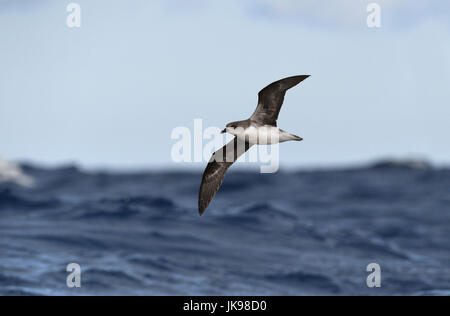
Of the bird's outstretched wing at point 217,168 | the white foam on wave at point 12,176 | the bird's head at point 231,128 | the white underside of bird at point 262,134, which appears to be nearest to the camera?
the white underside of bird at point 262,134

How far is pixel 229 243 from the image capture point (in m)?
29.7

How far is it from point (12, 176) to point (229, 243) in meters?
A: 29.9

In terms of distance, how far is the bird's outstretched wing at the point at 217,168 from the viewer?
14.7m

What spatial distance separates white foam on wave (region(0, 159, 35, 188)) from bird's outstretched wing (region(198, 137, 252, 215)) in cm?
3726

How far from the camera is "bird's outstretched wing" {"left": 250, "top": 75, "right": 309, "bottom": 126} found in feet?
41.0

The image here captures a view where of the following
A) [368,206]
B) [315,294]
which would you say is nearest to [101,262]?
[315,294]

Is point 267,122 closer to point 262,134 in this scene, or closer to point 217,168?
point 262,134

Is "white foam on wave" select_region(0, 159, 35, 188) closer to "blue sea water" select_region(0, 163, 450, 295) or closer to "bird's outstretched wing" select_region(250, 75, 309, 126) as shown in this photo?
"blue sea water" select_region(0, 163, 450, 295)

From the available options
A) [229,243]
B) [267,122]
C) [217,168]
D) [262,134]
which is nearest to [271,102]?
[267,122]

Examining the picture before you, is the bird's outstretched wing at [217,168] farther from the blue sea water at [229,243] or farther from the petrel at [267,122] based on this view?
the blue sea water at [229,243]

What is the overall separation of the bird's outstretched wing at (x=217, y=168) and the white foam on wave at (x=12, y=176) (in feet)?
122

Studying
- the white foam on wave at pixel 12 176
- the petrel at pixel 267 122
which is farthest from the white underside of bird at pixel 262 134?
the white foam on wave at pixel 12 176

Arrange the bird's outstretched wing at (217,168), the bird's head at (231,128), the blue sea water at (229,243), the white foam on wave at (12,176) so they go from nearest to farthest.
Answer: the bird's head at (231,128) < the bird's outstretched wing at (217,168) < the blue sea water at (229,243) < the white foam on wave at (12,176)
